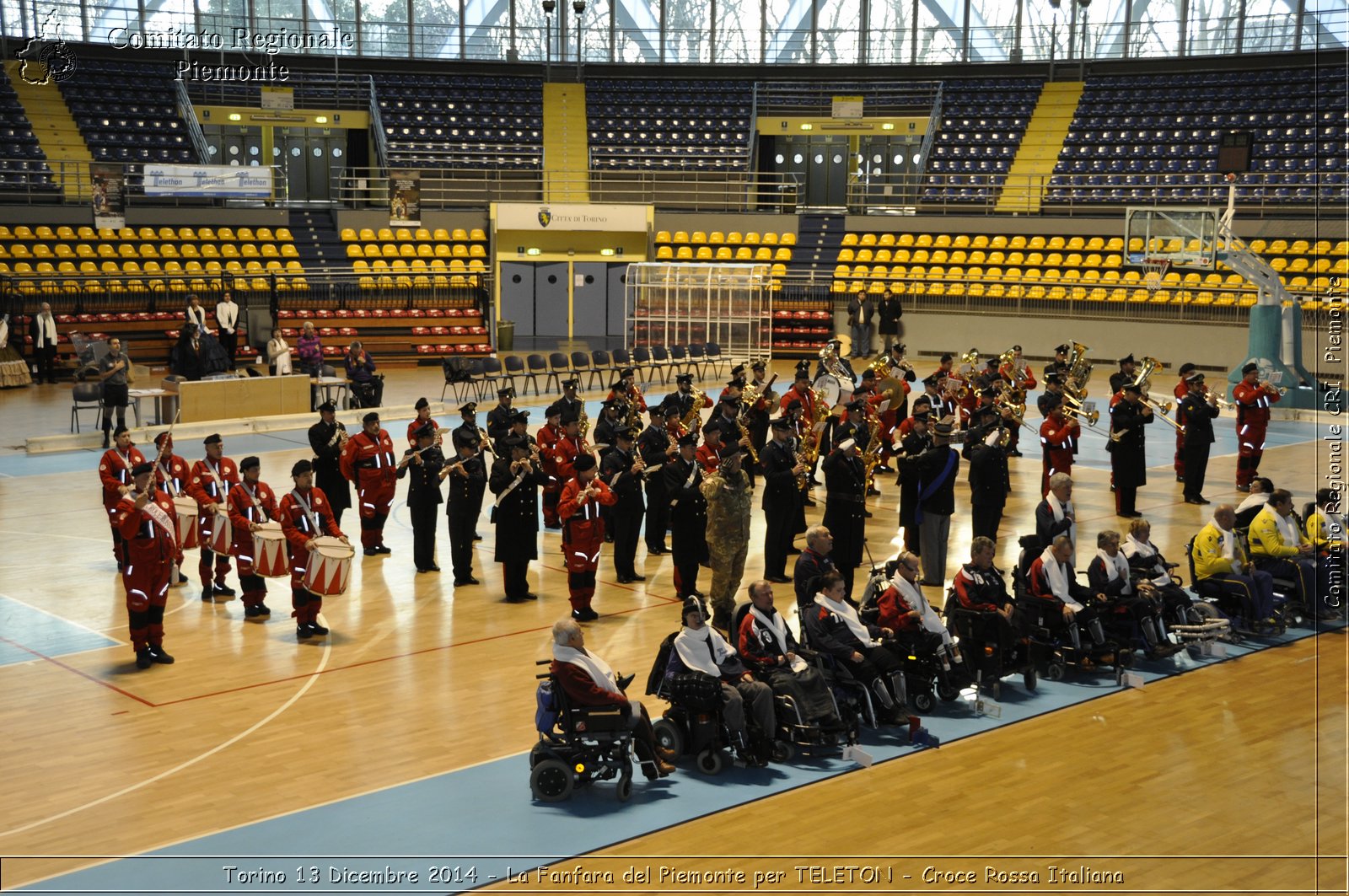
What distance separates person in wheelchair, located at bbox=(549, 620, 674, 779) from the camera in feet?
32.2

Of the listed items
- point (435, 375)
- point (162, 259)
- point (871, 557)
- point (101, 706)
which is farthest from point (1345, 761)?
point (162, 259)

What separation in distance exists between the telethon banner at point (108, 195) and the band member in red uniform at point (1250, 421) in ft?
81.5

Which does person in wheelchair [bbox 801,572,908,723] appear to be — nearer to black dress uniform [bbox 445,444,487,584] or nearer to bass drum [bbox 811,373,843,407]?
black dress uniform [bbox 445,444,487,584]

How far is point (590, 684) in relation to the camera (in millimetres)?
9844

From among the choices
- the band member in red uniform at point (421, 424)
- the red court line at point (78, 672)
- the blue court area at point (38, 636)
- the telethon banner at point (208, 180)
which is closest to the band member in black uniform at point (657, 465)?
the band member in red uniform at point (421, 424)

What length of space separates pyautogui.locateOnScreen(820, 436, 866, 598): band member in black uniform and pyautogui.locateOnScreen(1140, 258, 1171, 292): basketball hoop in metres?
17.1

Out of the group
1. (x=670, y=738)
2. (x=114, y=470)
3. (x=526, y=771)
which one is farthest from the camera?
(x=114, y=470)

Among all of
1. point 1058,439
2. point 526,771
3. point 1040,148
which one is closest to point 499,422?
point 1058,439

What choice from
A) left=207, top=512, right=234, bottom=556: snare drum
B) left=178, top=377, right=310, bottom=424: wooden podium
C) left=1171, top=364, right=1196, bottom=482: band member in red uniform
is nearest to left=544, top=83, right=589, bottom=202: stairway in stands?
left=178, top=377, right=310, bottom=424: wooden podium

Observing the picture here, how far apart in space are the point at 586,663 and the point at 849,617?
2.42 metres

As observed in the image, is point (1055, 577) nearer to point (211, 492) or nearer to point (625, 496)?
point (625, 496)

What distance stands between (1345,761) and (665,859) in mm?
5430

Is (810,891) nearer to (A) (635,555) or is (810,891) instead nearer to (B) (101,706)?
(B) (101,706)

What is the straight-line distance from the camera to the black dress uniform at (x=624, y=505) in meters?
15.3
